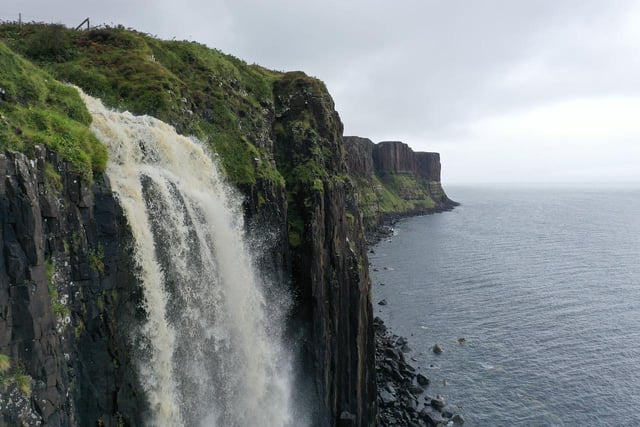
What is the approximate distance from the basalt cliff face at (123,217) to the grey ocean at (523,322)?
53.2 feet

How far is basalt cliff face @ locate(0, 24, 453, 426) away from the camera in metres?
16.7

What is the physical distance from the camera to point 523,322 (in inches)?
2544

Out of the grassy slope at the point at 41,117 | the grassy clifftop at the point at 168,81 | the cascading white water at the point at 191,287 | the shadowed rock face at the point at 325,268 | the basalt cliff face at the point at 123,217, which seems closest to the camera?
the basalt cliff face at the point at 123,217

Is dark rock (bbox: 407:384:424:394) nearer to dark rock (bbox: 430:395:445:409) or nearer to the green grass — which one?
dark rock (bbox: 430:395:445:409)

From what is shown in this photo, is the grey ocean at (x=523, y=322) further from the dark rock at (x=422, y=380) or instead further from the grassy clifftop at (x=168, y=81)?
the grassy clifftop at (x=168, y=81)

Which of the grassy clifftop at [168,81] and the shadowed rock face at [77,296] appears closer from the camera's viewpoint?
the shadowed rock face at [77,296]

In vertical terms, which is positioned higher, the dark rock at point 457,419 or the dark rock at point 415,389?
the dark rock at point 415,389

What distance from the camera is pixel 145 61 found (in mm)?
37531

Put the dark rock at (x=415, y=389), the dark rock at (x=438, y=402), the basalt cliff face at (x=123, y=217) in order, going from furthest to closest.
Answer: the dark rock at (x=415, y=389), the dark rock at (x=438, y=402), the basalt cliff face at (x=123, y=217)

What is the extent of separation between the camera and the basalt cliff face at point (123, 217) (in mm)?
16672

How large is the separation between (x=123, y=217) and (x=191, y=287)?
20.7 ft

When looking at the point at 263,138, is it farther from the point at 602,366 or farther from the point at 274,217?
the point at 602,366

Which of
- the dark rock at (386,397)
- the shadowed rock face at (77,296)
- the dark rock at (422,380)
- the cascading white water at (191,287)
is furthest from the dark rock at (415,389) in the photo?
the cascading white water at (191,287)

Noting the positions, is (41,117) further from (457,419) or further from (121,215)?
(457,419)
